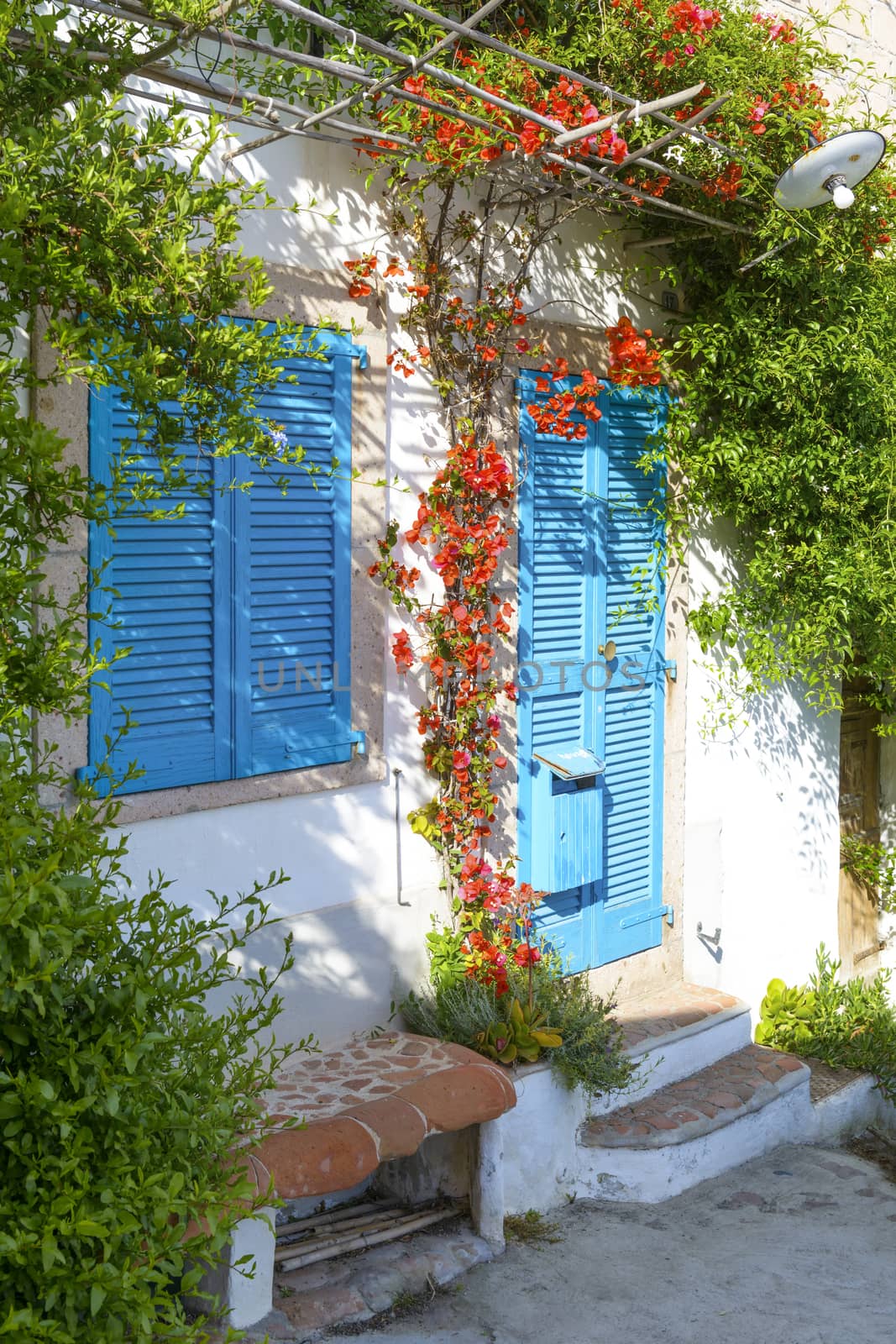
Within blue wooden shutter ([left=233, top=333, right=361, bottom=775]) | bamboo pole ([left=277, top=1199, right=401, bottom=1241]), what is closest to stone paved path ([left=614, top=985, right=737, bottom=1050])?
bamboo pole ([left=277, top=1199, right=401, bottom=1241])

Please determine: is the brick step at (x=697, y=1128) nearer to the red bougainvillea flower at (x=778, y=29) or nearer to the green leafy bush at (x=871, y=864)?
the green leafy bush at (x=871, y=864)

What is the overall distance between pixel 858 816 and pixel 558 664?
3.43 m

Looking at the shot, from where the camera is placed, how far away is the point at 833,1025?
694cm

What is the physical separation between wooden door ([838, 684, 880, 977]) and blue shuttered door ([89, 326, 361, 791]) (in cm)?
415

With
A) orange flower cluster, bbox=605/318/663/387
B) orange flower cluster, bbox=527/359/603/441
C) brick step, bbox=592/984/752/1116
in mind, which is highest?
orange flower cluster, bbox=605/318/663/387

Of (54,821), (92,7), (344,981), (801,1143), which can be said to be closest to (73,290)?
(92,7)

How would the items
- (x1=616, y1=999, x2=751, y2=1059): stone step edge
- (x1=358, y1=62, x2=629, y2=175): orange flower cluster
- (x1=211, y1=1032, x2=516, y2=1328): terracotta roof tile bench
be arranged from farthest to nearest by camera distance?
(x1=616, y1=999, x2=751, y2=1059): stone step edge, (x1=358, y1=62, x2=629, y2=175): orange flower cluster, (x1=211, y1=1032, x2=516, y2=1328): terracotta roof tile bench

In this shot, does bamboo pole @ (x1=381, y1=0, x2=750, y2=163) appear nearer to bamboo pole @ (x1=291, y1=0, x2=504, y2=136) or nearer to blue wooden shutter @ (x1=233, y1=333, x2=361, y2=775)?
bamboo pole @ (x1=291, y1=0, x2=504, y2=136)

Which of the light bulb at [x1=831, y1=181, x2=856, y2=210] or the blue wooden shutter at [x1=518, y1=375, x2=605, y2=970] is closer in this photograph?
the light bulb at [x1=831, y1=181, x2=856, y2=210]

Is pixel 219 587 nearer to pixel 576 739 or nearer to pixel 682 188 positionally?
pixel 576 739

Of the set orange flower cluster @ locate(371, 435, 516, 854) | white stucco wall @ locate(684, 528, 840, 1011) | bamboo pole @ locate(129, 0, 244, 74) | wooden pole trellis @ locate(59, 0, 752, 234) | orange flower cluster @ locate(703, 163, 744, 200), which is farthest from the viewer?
white stucco wall @ locate(684, 528, 840, 1011)

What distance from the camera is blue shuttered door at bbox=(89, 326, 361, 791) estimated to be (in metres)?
4.07

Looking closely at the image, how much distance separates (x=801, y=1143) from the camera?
239 inches

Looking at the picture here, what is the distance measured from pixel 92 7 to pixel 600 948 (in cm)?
432
